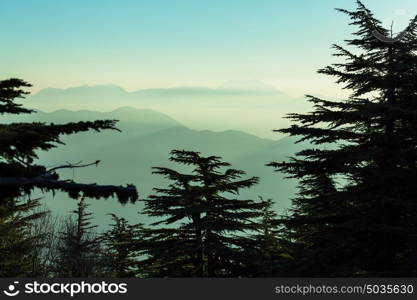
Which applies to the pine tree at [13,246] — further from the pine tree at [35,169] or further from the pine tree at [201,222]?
the pine tree at [35,169]

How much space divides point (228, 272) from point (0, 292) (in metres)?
8.65

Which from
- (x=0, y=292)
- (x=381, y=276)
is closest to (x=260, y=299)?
(x=381, y=276)

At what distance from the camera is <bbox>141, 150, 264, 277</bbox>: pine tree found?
13891 mm

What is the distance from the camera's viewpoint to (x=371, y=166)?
11.2 m

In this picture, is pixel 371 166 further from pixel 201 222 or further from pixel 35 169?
pixel 35 169

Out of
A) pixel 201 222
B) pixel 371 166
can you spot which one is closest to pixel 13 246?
pixel 201 222

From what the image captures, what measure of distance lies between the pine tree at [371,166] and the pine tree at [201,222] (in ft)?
9.04

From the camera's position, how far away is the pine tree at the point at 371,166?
1044 centimetres

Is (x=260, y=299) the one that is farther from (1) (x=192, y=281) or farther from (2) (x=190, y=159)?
(2) (x=190, y=159)

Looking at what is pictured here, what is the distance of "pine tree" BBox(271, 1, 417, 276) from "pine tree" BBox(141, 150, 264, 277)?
2.76 m

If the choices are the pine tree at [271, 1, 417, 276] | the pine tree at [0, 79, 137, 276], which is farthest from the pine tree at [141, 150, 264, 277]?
the pine tree at [0, 79, 137, 276]

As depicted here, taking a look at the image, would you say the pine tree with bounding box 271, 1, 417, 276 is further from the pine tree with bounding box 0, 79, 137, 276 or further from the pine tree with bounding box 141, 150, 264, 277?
the pine tree with bounding box 0, 79, 137, 276

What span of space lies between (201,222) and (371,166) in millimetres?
5835

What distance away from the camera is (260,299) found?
894 centimetres
